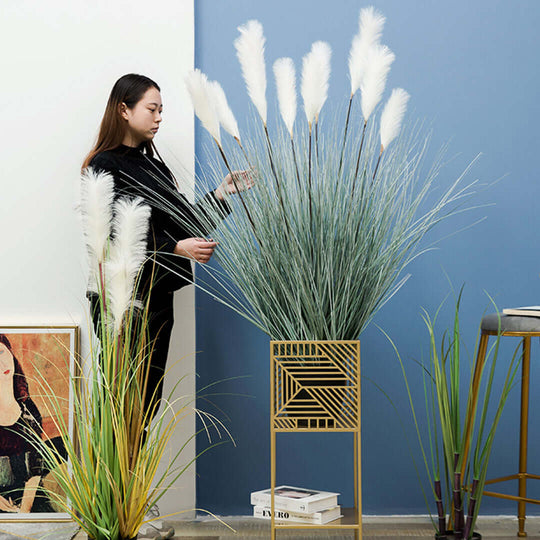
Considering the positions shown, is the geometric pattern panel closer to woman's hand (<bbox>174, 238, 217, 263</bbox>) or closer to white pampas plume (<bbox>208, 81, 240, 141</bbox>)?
woman's hand (<bbox>174, 238, 217, 263</bbox>)

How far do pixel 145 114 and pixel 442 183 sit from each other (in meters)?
1.20

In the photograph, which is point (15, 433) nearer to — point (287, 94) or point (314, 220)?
point (314, 220)

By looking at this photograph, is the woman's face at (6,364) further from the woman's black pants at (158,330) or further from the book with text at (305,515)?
the book with text at (305,515)

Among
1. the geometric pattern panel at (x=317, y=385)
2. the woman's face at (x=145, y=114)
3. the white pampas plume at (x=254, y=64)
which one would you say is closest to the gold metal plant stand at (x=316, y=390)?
the geometric pattern panel at (x=317, y=385)

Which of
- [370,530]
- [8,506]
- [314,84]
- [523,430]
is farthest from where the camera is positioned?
[8,506]

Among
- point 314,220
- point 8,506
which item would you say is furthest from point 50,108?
point 8,506

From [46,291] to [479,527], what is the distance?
1.92 metres

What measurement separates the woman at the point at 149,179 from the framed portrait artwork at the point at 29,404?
0.41 m

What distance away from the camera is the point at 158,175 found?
7.43ft

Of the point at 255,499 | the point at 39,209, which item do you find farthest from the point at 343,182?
the point at 39,209

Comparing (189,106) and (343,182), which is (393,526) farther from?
(189,106)

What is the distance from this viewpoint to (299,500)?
1975 mm

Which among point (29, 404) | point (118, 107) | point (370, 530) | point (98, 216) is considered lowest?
point (370, 530)

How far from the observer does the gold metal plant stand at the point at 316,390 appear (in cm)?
183
